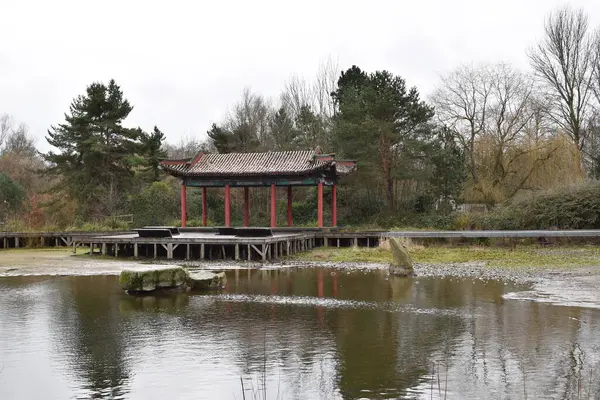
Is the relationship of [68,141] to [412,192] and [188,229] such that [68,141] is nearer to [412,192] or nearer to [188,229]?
[188,229]

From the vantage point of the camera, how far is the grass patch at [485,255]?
913 inches

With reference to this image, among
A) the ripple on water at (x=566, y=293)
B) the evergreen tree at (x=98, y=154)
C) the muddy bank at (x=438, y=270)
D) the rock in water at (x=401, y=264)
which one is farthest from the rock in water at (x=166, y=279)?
the evergreen tree at (x=98, y=154)

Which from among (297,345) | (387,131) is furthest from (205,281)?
(387,131)

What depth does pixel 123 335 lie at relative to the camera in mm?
11906

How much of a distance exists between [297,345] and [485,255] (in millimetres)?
16941

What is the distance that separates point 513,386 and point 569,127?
110 feet

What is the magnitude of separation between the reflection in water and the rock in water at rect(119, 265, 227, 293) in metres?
0.49

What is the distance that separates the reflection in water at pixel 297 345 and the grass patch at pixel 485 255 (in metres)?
6.95

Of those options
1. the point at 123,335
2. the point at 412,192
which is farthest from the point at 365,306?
the point at 412,192

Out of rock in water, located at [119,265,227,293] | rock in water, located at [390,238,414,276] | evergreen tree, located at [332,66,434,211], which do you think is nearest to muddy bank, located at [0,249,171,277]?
rock in water, located at [119,265,227,293]

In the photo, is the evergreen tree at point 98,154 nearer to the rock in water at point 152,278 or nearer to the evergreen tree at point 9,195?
the evergreen tree at point 9,195

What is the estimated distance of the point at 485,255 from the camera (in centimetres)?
2595

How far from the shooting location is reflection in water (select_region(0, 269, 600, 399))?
854 centimetres

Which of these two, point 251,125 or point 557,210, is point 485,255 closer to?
point 557,210
